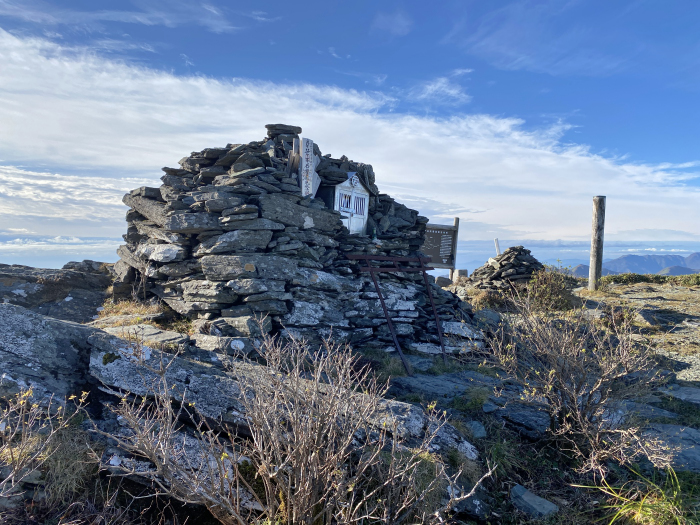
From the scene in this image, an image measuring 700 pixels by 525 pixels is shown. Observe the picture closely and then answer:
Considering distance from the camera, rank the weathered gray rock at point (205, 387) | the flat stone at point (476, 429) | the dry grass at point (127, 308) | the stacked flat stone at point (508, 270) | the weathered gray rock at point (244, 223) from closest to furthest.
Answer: the weathered gray rock at point (205, 387) → the flat stone at point (476, 429) → the weathered gray rock at point (244, 223) → the dry grass at point (127, 308) → the stacked flat stone at point (508, 270)

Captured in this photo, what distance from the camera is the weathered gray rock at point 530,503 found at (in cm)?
555

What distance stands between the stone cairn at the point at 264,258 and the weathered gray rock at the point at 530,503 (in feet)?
14.7

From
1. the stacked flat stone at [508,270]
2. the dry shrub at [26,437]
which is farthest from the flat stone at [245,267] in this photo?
the stacked flat stone at [508,270]

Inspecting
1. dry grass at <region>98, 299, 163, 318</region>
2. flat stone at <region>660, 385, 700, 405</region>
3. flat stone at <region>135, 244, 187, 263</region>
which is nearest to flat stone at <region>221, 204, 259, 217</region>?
flat stone at <region>135, 244, 187, 263</region>

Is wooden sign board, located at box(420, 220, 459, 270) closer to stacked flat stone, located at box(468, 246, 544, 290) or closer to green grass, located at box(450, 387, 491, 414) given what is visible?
stacked flat stone, located at box(468, 246, 544, 290)

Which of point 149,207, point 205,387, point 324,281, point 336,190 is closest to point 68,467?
point 205,387

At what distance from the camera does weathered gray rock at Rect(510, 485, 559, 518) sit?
5.55 meters

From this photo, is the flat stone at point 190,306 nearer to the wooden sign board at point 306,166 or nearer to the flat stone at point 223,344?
the flat stone at point 223,344

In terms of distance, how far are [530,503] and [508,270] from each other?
12.4 metres

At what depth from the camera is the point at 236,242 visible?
390 inches

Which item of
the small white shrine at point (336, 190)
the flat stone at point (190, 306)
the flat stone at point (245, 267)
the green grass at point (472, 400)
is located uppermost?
the small white shrine at point (336, 190)

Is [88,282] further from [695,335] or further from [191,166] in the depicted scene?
[695,335]

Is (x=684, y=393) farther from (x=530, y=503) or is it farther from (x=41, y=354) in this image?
(x=41, y=354)

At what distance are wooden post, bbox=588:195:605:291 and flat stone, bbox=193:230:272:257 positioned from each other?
46.7 ft
